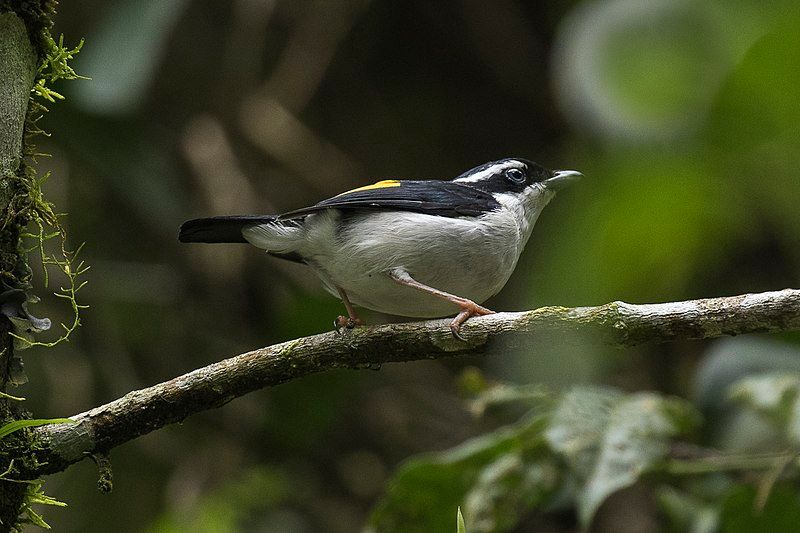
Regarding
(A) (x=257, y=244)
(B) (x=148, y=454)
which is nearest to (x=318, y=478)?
(B) (x=148, y=454)

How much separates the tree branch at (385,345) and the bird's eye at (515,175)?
5.38 feet

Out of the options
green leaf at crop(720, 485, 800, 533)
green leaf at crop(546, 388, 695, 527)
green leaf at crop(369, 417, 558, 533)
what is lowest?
green leaf at crop(369, 417, 558, 533)

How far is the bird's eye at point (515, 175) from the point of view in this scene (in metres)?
3.73

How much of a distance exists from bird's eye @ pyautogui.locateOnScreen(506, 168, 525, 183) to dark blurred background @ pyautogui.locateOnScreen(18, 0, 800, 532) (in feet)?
3.18

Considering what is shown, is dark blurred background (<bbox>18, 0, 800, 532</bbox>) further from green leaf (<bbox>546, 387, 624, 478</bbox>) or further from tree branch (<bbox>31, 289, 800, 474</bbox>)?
tree branch (<bbox>31, 289, 800, 474</bbox>)

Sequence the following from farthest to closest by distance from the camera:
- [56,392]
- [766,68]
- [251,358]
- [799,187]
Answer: [56,392], [799,187], [766,68], [251,358]

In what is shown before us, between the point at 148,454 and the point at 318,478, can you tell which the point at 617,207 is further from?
the point at 148,454

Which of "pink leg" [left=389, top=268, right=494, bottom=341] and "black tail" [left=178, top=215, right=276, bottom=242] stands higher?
"pink leg" [left=389, top=268, right=494, bottom=341]

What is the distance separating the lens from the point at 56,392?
210 inches

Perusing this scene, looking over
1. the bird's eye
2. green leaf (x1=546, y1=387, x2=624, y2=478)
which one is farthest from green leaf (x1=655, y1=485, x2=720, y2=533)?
the bird's eye

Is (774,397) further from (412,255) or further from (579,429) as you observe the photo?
(412,255)

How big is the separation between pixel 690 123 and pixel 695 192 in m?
0.36

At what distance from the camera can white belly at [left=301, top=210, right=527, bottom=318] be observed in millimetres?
3035

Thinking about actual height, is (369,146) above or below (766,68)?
below
